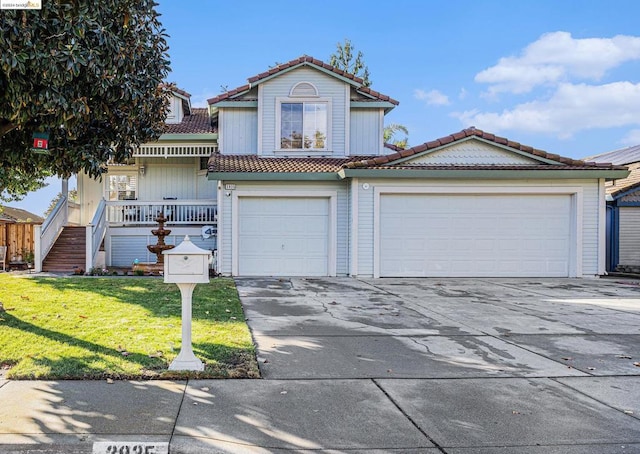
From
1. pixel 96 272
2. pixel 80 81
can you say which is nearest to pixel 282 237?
pixel 96 272

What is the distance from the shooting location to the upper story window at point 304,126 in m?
14.3

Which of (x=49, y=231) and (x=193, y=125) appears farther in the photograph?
(x=193, y=125)

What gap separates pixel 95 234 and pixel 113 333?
857 centimetres

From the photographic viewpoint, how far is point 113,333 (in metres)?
5.61

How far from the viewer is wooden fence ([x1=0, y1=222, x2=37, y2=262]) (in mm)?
15562

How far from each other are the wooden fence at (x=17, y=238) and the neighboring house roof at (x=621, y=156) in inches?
926

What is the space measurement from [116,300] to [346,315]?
162 inches

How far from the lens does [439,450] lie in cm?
296

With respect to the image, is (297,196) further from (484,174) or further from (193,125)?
(193,125)

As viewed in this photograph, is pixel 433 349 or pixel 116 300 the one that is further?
pixel 116 300

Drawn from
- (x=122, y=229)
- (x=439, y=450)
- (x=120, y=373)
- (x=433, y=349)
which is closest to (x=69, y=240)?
(x=122, y=229)

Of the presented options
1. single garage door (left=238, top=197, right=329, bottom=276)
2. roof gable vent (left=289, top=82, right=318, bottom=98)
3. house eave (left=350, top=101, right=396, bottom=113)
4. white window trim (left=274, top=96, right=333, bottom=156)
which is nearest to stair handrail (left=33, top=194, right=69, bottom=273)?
single garage door (left=238, top=197, right=329, bottom=276)

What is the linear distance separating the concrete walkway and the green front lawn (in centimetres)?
24

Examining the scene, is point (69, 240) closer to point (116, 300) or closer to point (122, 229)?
point (122, 229)
